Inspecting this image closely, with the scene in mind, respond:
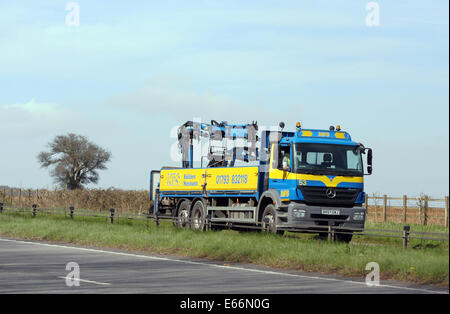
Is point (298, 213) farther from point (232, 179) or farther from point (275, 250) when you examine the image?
point (275, 250)

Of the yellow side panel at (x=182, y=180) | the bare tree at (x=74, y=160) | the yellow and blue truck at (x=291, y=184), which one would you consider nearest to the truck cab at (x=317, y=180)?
the yellow and blue truck at (x=291, y=184)

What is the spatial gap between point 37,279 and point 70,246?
1090 centimetres

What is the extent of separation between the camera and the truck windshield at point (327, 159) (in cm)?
2517

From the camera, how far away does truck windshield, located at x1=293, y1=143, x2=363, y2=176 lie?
991 inches

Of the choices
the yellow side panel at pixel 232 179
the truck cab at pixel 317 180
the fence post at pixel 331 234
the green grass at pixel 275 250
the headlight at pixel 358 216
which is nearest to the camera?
the green grass at pixel 275 250

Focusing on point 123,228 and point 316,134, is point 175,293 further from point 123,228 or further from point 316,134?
point 123,228

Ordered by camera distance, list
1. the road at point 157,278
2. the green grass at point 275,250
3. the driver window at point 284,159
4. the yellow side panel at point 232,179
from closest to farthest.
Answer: the road at point 157,278 < the green grass at point 275,250 < the driver window at point 284,159 < the yellow side panel at point 232,179

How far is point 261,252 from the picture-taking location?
67.7 ft

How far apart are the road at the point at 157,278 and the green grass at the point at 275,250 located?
791 mm

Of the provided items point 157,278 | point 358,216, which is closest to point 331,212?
point 358,216

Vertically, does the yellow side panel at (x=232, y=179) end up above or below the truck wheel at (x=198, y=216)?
above

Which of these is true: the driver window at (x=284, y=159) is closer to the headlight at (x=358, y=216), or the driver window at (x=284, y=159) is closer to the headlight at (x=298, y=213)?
the headlight at (x=298, y=213)

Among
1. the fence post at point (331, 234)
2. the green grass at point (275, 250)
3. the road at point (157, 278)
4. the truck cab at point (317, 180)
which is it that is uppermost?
the truck cab at point (317, 180)
